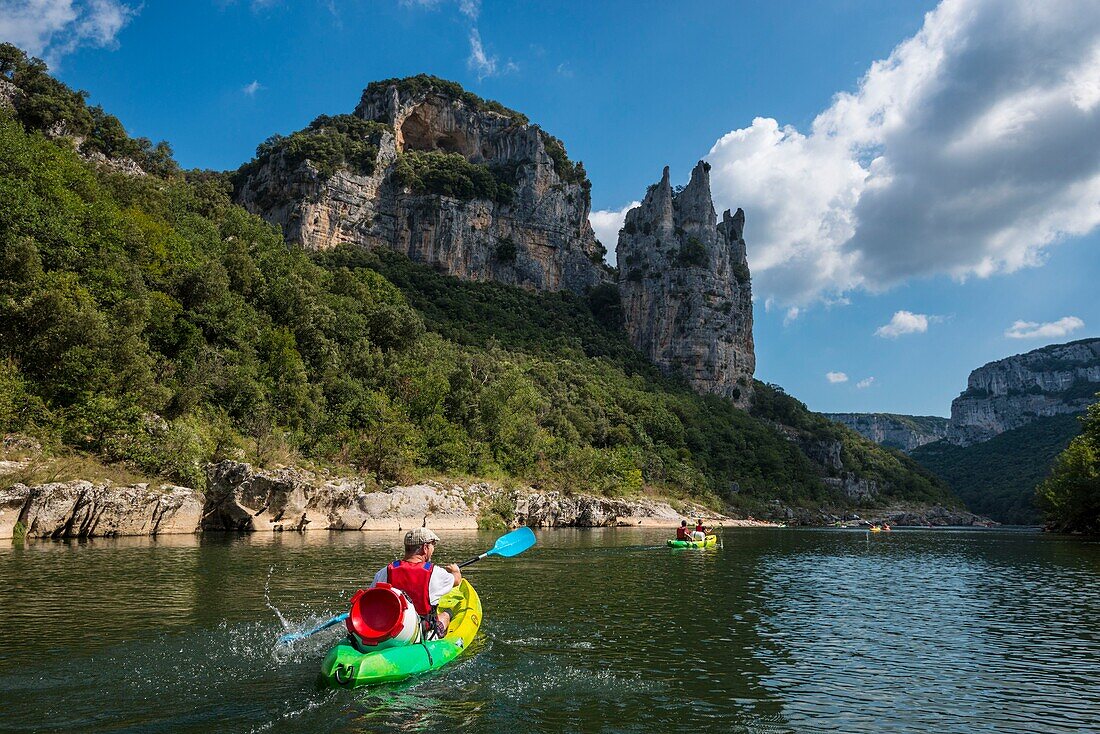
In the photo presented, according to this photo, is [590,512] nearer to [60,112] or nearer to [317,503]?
[317,503]

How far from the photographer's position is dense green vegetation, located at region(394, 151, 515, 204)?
341 ft

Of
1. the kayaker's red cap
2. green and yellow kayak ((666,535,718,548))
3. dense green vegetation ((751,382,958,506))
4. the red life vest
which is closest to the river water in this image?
the kayaker's red cap

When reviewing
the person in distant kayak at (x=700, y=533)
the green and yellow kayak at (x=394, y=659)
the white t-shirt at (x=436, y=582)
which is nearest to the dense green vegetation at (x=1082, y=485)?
the person in distant kayak at (x=700, y=533)

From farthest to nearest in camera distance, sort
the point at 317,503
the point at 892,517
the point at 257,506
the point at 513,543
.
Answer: the point at 892,517, the point at 317,503, the point at 257,506, the point at 513,543

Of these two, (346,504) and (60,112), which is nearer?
(346,504)

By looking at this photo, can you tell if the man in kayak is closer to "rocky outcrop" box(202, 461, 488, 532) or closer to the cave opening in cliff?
Result: "rocky outcrop" box(202, 461, 488, 532)

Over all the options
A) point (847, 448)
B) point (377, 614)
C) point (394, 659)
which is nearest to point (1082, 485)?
point (394, 659)

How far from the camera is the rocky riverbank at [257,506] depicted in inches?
901

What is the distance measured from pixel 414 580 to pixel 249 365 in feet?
108

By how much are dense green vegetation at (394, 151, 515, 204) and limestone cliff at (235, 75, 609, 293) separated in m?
0.20

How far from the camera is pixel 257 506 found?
31.1 metres

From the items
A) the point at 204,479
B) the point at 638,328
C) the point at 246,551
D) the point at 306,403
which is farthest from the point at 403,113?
the point at 246,551

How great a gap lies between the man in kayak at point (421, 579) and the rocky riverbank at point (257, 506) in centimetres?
2030

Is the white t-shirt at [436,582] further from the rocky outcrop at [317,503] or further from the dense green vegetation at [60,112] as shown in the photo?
the dense green vegetation at [60,112]
